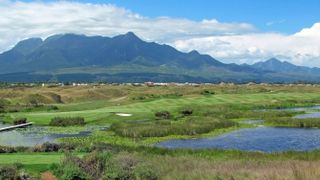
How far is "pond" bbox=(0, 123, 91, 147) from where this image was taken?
49881 millimetres

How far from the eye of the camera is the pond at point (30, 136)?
4988 cm

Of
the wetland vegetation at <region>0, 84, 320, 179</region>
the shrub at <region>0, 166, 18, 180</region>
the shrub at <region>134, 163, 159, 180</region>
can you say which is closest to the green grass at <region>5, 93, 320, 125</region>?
the wetland vegetation at <region>0, 84, 320, 179</region>

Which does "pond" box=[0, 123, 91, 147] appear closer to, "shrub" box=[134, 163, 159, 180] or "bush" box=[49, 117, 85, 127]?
"bush" box=[49, 117, 85, 127]

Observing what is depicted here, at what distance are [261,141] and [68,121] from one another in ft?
91.4

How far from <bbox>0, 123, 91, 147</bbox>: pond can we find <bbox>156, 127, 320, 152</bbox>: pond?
12126 millimetres

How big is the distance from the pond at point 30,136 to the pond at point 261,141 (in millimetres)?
12126

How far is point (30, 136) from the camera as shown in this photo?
55.0 meters

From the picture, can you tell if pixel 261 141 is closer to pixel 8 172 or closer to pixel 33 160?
pixel 33 160

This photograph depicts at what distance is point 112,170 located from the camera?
74.3 feet

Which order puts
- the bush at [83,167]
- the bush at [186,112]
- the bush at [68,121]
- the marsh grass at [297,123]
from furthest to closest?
1. the bush at [186,112]
2. the bush at [68,121]
3. the marsh grass at [297,123]
4. the bush at [83,167]

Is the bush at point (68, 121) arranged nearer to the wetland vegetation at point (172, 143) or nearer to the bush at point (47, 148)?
the wetland vegetation at point (172, 143)

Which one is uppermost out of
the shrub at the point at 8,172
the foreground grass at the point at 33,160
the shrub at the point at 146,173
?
the shrub at the point at 146,173

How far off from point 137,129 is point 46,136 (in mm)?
9766

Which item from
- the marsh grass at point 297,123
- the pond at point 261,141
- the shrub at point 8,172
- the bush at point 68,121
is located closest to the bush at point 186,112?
the marsh grass at point 297,123
